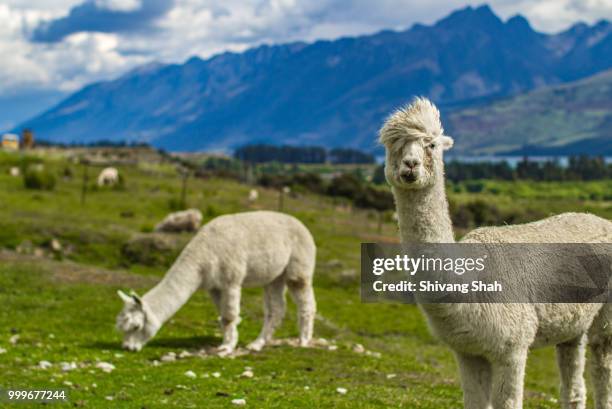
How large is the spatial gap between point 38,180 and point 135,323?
177 ft

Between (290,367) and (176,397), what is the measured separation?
492cm

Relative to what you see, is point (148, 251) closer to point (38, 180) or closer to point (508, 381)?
point (38, 180)

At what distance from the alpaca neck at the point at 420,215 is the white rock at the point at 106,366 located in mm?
10783

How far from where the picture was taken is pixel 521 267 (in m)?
9.12

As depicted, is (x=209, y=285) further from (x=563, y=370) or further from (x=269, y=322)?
(x=563, y=370)

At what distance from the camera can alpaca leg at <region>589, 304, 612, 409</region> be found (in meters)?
10.1

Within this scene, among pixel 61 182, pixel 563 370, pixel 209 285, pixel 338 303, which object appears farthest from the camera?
pixel 61 182

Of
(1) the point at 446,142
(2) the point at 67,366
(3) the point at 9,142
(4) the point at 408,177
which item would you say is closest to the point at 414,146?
(4) the point at 408,177

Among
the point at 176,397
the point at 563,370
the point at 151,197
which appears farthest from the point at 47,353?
the point at 151,197

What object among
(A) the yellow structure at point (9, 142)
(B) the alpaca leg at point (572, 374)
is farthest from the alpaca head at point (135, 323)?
(A) the yellow structure at point (9, 142)

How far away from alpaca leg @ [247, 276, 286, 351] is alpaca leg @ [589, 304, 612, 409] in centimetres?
1191

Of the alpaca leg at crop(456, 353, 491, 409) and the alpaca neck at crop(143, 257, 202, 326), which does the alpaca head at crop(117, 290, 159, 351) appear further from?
the alpaca leg at crop(456, 353, 491, 409)

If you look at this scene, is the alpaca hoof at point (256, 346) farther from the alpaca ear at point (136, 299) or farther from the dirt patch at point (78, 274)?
the dirt patch at point (78, 274)

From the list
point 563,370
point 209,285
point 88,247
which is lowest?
point 563,370
